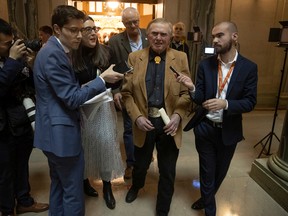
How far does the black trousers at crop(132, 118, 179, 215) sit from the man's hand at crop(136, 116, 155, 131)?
0.39 feet

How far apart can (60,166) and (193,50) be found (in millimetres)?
4867

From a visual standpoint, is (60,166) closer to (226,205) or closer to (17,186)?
(17,186)

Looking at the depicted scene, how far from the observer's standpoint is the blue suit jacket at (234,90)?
2047 millimetres

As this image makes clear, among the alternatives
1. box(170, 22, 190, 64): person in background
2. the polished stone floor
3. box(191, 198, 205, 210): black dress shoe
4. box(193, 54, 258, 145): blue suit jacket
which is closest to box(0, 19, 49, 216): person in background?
the polished stone floor

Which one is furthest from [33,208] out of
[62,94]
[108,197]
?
[62,94]

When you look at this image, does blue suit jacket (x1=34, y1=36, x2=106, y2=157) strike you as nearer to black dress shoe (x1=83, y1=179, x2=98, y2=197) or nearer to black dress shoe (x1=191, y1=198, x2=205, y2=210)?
black dress shoe (x1=83, y1=179, x2=98, y2=197)

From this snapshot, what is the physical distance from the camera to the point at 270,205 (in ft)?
8.77

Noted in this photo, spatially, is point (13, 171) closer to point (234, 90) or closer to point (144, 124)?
point (144, 124)

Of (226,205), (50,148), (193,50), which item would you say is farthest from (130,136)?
(193,50)

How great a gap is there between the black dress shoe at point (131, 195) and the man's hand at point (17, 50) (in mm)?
1643

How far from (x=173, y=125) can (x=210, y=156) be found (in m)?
0.45

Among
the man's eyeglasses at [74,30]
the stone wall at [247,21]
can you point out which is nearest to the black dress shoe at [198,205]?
the man's eyeglasses at [74,30]

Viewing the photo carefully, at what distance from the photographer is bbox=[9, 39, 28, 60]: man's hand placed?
1.84 m

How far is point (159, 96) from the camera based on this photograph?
7.20 feet
